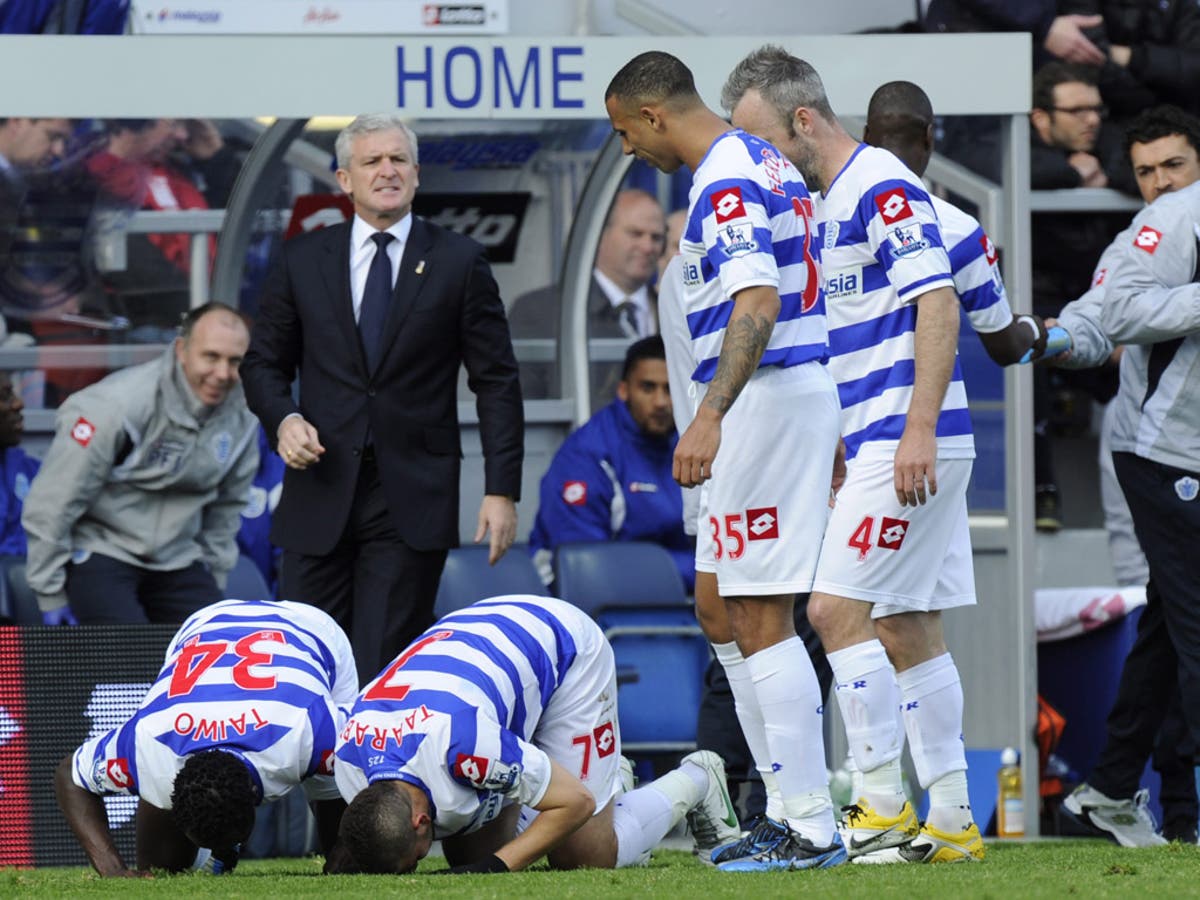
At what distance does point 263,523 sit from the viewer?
8547mm

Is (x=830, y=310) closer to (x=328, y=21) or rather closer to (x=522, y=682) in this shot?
(x=522, y=682)

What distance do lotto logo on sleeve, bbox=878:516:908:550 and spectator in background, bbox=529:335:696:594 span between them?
323cm

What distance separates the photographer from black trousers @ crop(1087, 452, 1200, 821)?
6371mm

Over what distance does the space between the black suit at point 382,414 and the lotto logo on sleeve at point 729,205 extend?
1.52 m

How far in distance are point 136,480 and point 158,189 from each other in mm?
1703

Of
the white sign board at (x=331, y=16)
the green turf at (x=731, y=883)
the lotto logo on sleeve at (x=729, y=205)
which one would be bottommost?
the green turf at (x=731, y=883)

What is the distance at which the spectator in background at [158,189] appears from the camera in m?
8.57

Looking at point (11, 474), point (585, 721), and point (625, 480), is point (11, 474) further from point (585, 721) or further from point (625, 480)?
point (585, 721)

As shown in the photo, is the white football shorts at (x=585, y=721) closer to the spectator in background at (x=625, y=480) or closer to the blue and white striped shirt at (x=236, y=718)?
the blue and white striped shirt at (x=236, y=718)

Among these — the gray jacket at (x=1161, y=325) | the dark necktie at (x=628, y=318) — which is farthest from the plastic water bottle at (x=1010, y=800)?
the dark necktie at (x=628, y=318)

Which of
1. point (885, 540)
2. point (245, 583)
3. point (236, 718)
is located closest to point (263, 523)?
point (245, 583)

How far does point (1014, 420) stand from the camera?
8039 mm

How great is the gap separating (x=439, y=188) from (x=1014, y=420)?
2.58m

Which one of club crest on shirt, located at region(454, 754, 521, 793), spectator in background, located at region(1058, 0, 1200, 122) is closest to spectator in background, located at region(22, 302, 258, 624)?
club crest on shirt, located at region(454, 754, 521, 793)
